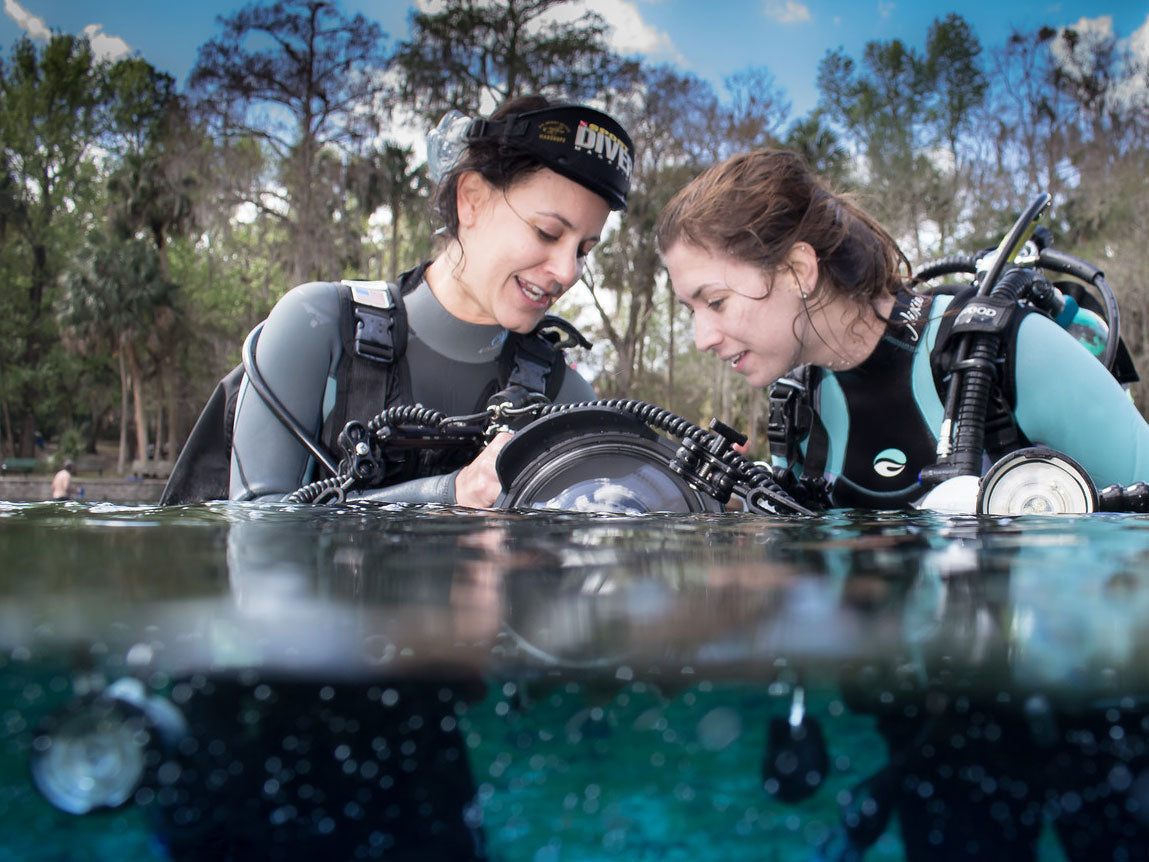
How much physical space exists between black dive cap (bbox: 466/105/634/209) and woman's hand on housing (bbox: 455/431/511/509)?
85 cm

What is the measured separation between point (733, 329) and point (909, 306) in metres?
0.41

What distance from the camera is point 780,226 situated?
195cm

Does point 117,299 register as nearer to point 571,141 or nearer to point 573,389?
point 573,389

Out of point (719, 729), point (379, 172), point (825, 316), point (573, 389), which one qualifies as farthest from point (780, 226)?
point (379, 172)

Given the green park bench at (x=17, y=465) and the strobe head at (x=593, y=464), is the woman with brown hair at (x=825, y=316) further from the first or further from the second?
the green park bench at (x=17, y=465)

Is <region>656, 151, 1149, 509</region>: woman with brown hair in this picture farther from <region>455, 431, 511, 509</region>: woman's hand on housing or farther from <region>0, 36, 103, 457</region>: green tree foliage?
<region>0, 36, 103, 457</region>: green tree foliage

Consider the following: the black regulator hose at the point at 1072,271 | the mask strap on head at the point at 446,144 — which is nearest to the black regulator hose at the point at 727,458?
the mask strap on head at the point at 446,144

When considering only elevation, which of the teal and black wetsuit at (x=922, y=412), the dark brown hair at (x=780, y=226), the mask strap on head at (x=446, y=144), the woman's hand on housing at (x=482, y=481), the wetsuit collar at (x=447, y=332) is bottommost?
the woman's hand on housing at (x=482, y=481)

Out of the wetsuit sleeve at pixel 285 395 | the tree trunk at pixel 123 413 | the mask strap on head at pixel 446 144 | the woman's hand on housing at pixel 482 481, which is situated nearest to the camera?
the woman's hand on housing at pixel 482 481

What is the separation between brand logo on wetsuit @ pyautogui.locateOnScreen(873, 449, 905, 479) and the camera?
6.21ft

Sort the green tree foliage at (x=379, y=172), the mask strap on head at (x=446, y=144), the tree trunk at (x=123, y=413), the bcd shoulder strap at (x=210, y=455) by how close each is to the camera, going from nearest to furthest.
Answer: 1. the bcd shoulder strap at (x=210, y=455)
2. the mask strap on head at (x=446, y=144)
3. the green tree foliage at (x=379, y=172)
4. the tree trunk at (x=123, y=413)

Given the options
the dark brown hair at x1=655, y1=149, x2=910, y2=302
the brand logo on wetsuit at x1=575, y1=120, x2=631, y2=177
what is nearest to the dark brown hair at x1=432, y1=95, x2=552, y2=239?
the brand logo on wetsuit at x1=575, y1=120, x2=631, y2=177

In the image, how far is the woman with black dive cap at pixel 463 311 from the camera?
183cm

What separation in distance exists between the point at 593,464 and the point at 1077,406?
1193 mm
